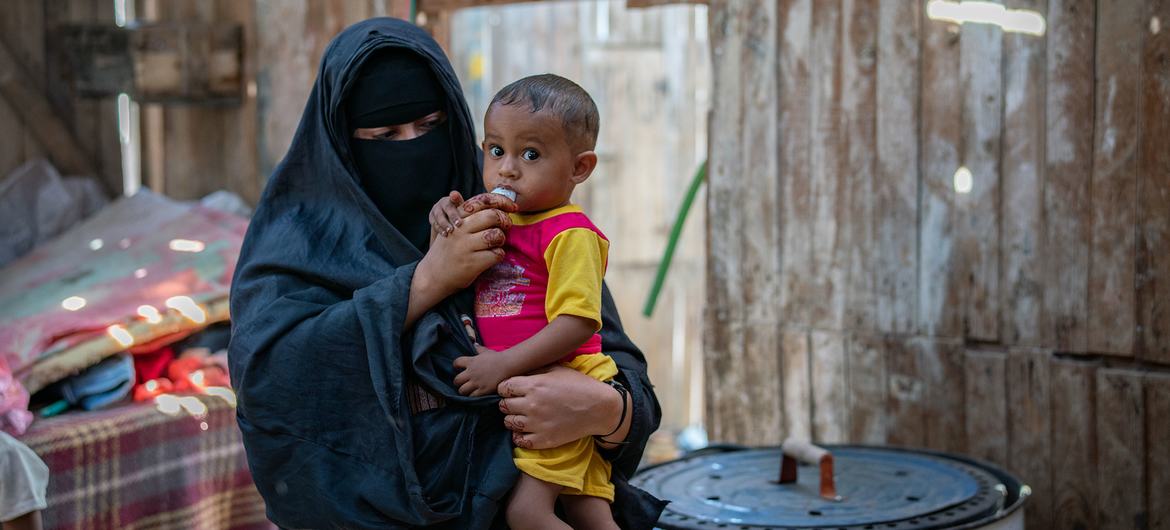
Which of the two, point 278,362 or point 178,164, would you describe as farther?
point 178,164

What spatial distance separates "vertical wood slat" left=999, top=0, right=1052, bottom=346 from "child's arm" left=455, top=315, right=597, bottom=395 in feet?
6.69

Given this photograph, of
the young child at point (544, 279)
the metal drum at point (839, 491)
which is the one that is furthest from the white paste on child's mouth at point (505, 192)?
the metal drum at point (839, 491)

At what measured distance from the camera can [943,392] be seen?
3.94 meters

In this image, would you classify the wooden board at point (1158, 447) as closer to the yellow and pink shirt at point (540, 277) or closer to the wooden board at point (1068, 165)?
the wooden board at point (1068, 165)

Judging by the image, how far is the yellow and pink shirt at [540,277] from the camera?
7.08 feet

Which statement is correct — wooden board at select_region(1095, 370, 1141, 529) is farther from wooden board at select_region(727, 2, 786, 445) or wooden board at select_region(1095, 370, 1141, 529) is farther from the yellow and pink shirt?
the yellow and pink shirt

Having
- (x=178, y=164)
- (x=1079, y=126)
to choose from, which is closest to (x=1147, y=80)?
(x=1079, y=126)

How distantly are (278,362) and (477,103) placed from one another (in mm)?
6449

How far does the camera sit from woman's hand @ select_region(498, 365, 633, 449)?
212cm

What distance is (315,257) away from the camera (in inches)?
91.4

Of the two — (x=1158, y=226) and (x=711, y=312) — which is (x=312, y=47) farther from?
(x=1158, y=226)

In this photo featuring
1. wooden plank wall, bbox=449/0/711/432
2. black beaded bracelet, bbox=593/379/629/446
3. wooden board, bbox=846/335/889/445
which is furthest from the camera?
wooden plank wall, bbox=449/0/711/432

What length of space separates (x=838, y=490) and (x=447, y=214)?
1.27 metres

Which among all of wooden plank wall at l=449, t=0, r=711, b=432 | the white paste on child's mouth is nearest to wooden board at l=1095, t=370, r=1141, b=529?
the white paste on child's mouth
